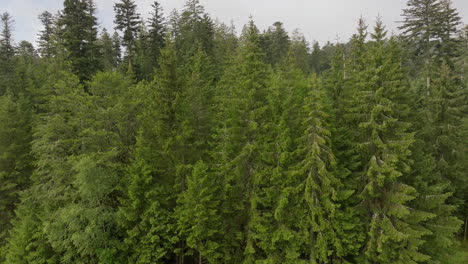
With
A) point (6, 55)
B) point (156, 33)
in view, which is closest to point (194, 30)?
point (156, 33)

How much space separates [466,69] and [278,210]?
122 ft

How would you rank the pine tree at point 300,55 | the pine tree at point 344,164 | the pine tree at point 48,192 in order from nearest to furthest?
the pine tree at point 344,164, the pine tree at point 48,192, the pine tree at point 300,55

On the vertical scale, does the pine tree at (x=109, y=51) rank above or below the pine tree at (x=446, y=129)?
above

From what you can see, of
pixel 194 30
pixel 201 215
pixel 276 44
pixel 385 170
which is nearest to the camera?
pixel 385 170

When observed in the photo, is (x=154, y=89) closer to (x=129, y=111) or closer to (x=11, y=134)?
(x=129, y=111)

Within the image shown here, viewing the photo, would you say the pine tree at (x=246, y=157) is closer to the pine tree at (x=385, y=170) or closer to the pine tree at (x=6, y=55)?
the pine tree at (x=385, y=170)

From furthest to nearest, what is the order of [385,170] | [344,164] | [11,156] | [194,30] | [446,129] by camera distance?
[194,30]
[11,156]
[446,129]
[344,164]
[385,170]

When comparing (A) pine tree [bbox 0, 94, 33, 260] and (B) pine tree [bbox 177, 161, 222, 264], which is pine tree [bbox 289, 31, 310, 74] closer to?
(B) pine tree [bbox 177, 161, 222, 264]

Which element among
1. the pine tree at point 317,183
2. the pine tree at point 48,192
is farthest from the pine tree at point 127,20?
the pine tree at point 317,183

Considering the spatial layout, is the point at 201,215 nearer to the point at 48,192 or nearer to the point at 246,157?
the point at 246,157

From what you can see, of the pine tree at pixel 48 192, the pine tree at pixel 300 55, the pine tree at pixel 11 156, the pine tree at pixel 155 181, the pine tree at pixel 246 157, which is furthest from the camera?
the pine tree at pixel 300 55

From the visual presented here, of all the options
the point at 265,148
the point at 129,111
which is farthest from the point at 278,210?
the point at 129,111

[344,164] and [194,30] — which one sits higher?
[194,30]

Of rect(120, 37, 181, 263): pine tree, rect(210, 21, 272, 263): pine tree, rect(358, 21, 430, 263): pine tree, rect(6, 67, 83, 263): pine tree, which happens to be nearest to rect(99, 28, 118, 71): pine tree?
rect(6, 67, 83, 263): pine tree
